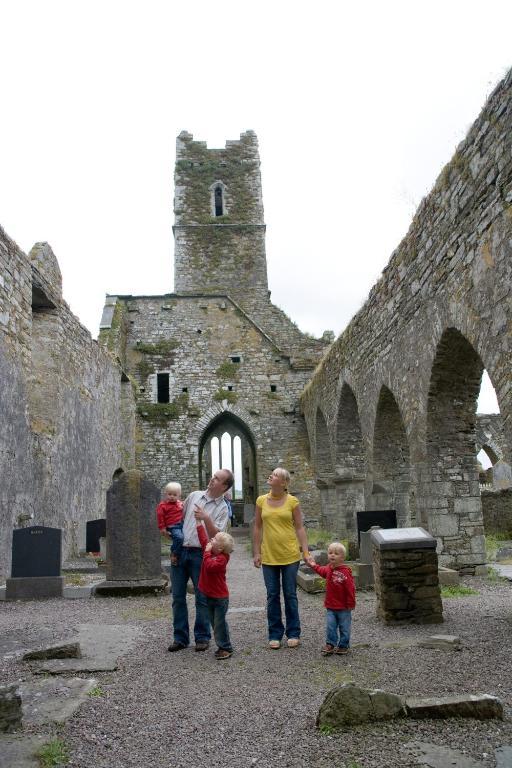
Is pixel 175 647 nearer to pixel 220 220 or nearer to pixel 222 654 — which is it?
pixel 222 654

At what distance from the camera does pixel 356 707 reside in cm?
296

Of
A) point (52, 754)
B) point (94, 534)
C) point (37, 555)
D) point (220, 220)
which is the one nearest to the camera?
point (52, 754)

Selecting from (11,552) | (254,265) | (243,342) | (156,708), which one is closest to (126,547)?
(11,552)

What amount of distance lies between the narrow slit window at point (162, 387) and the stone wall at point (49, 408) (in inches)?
116

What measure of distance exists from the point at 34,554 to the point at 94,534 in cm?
473

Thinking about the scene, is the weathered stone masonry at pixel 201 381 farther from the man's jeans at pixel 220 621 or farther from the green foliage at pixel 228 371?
the man's jeans at pixel 220 621

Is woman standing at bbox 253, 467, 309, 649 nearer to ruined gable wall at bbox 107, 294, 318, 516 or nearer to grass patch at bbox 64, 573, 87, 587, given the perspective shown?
grass patch at bbox 64, 573, 87, 587

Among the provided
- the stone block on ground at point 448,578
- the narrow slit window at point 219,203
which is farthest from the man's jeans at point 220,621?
the narrow slit window at point 219,203

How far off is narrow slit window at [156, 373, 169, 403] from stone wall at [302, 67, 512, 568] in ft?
28.4

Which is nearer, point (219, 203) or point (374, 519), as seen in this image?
point (374, 519)

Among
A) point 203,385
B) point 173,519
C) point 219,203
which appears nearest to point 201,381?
point 203,385

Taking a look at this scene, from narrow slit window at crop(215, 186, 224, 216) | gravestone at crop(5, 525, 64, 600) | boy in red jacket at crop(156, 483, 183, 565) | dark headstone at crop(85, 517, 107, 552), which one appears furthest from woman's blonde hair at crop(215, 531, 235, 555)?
narrow slit window at crop(215, 186, 224, 216)

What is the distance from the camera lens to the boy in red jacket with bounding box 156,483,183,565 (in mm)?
5152

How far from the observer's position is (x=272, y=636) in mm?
4754
